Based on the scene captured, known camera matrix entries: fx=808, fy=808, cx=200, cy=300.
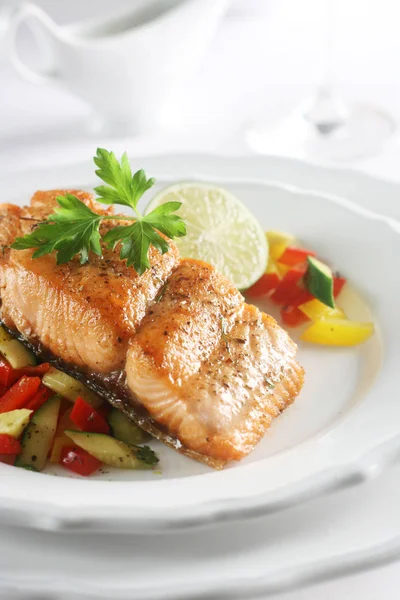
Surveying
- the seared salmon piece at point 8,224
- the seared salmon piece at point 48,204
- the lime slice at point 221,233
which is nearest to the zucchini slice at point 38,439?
the seared salmon piece at point 8,224

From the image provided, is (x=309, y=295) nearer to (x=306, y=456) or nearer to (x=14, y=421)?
(x=306, y=456)

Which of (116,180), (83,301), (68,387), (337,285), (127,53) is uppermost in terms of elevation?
(127,53)

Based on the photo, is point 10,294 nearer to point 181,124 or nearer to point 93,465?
point 93,465

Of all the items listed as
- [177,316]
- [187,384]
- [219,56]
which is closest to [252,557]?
[187,384]

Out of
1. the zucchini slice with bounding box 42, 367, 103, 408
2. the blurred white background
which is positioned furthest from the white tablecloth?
the zucchini slice with bounding box 42, 367, 103, 408

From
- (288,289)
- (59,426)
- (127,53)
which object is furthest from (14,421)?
(127,53)

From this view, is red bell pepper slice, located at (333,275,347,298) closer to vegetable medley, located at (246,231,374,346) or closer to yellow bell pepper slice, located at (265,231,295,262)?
vegetable medley, located at (246,231,374,346)

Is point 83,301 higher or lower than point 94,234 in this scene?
lower
